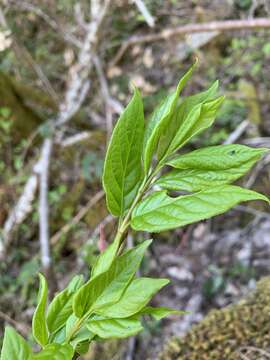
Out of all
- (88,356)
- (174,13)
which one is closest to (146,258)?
(88,356)

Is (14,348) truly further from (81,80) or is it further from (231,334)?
(81,80)

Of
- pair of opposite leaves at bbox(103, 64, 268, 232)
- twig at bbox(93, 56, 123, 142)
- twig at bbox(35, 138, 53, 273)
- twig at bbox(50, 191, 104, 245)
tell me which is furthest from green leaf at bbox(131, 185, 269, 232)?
twig at bbox(93, 56, 123, 142)

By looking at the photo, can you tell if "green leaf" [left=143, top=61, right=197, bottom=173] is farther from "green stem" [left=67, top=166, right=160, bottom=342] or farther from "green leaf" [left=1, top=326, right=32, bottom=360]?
"green leaf" [left=1, top=326, right=32, bottom=360]

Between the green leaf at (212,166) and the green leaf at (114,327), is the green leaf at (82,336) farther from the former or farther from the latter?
the green leaf at (212,166)

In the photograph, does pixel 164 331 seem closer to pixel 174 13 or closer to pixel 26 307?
pixel 26 307

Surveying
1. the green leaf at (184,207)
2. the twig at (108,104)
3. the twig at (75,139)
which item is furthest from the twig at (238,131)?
the green leaf at (184,207)

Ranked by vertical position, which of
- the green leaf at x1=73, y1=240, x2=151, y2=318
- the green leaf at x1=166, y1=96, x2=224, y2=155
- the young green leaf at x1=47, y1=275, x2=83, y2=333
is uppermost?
the green leaf at x1=166, y1=96, x2=224, y2=155
